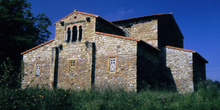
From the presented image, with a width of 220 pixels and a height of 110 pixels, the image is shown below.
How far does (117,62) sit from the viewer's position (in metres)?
14.1

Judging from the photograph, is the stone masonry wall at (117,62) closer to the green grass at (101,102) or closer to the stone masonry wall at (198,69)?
the green grass at (101,102)

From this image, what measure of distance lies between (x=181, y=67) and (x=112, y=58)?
6126mm

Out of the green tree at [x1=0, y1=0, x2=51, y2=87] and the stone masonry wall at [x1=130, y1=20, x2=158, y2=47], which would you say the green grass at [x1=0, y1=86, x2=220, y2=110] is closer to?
the stone masonry wall at [x1=130, y1=20, x2=158, y2=47]

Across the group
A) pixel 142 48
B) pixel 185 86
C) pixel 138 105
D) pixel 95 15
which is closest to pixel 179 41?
pixel 185 86

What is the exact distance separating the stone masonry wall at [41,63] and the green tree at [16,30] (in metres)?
3.54

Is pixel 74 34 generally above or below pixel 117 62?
above

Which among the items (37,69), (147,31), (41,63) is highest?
(147,31)

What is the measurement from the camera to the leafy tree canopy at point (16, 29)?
69.9 ft

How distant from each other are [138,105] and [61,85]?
28.7ft

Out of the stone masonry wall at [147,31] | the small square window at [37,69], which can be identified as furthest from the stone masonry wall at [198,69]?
the small square window at [37,69]

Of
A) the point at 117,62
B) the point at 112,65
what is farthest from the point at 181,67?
the point at 112,65

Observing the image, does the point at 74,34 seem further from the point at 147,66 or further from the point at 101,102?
the point at 101,102

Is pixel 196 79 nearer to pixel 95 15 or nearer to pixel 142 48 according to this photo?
pixel 142 48

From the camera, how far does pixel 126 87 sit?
13414 mm
